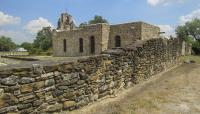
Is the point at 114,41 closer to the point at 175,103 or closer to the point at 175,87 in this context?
the point at 175,87

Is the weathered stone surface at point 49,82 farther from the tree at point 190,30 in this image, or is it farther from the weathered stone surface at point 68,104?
the tree at point 190,30

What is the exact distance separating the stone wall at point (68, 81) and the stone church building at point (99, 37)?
11.9m

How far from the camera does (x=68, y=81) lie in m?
4.82

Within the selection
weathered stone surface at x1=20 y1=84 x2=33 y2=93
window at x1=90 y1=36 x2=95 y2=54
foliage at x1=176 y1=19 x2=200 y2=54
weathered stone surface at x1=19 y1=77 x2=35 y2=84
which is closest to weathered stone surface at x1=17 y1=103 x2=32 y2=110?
weathered stone surface at x1=20 y1=84 x2=33 y2=93

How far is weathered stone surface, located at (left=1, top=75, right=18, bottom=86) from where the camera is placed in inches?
145

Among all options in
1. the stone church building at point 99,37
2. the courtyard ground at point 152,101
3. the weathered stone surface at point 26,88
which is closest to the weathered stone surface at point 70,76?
the courtyard ground at point 152,101

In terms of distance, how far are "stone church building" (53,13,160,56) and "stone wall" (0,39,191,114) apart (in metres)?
11.9

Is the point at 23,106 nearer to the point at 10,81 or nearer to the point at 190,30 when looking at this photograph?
the point at 10,81

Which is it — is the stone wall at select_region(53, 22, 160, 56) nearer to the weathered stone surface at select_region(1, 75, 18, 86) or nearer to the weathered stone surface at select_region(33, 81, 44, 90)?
the weathered stone surface at select_region(33, 81, 44, 90)

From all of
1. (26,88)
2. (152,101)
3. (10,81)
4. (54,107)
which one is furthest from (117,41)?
(10,81)

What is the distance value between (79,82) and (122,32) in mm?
17797

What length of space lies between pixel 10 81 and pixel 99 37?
20.1 m

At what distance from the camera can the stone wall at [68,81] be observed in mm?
3840

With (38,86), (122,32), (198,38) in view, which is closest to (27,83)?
(38,86)
